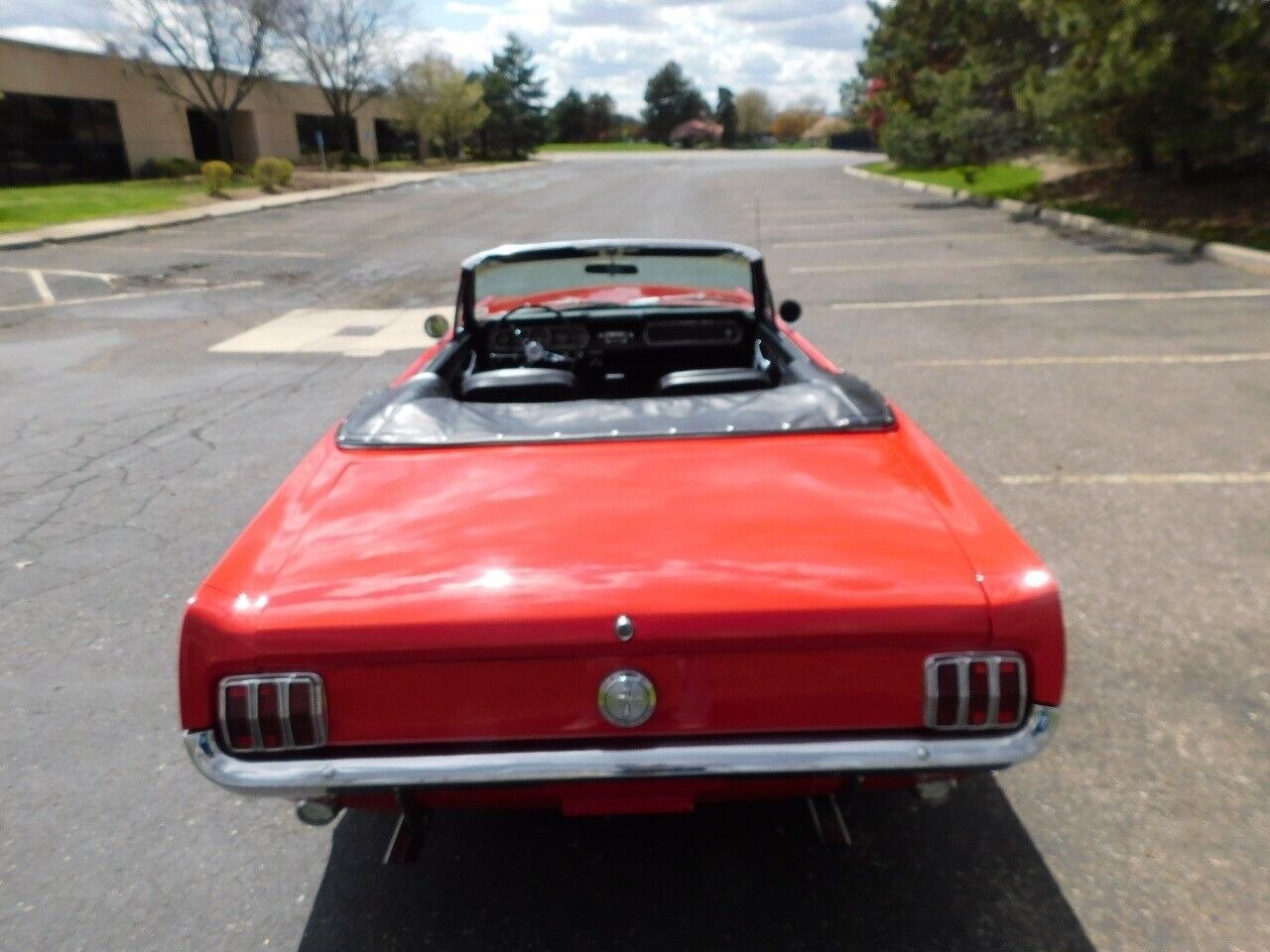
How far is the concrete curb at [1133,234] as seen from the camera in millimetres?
11877

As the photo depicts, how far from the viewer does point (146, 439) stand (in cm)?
661

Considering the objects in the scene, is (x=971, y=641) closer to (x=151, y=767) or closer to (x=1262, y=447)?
(x=151, y=767)

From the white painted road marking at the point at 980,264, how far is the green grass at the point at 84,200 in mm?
16561

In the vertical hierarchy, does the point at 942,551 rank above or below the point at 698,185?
above

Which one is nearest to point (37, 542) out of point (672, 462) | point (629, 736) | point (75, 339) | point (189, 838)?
point (189, 838)

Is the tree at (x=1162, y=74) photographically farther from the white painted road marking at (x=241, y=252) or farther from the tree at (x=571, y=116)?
the tree at (x=571, y=116)

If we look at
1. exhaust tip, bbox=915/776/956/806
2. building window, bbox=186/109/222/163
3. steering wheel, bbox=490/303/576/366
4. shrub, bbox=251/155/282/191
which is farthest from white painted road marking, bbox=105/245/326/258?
building window, bbox=186/109/222/163

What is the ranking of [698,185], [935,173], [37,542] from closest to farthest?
[37,542] < [935,173] < [698,185]

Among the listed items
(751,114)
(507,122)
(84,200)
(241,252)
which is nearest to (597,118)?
(751,114)

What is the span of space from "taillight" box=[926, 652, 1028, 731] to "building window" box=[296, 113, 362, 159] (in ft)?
162

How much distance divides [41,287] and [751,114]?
114 meters

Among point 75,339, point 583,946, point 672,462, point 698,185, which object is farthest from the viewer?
point 698,185

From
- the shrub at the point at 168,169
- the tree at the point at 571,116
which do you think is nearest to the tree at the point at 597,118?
the tree at the point at 571,116

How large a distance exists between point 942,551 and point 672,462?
2.67 feet
